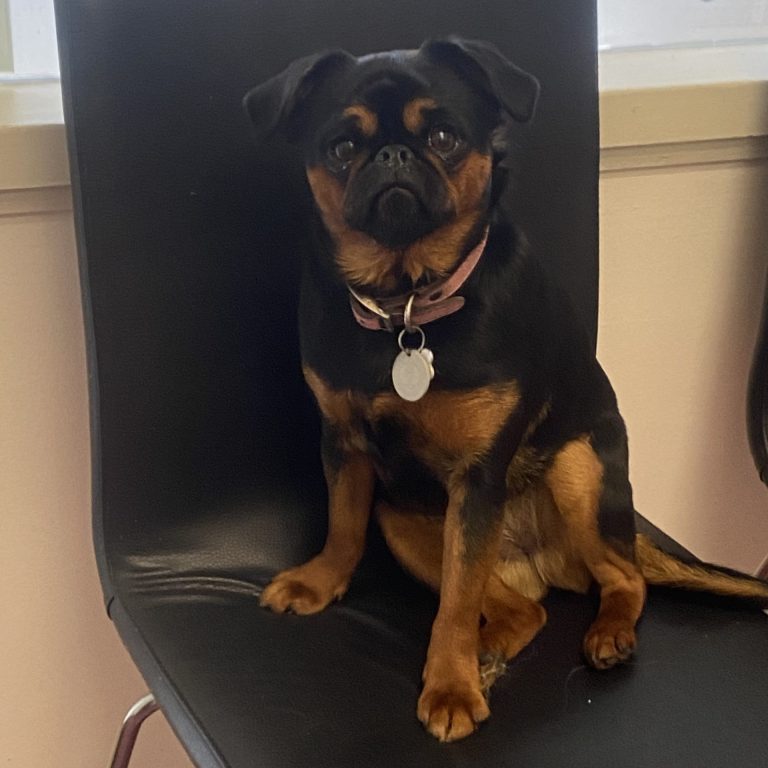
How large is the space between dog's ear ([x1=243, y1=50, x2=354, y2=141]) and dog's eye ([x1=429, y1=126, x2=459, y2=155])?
0.10m

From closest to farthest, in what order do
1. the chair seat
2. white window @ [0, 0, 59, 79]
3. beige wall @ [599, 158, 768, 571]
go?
the chair seat
white window @ [0, 0, 59, 79]
beige wall @ [599, 158, 768, 571]

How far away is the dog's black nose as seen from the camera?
818 millimetres

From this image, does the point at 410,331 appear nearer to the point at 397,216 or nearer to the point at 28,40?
the point at 397,216

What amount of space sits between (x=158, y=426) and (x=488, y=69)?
451 mm

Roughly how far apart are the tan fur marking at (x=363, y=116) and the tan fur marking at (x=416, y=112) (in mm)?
25

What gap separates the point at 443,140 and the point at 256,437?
378 mm

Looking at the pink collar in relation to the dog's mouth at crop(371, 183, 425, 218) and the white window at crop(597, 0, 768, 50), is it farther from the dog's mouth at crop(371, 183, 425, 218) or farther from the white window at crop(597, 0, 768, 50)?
the white window at crop(597, 0, 768, 50)

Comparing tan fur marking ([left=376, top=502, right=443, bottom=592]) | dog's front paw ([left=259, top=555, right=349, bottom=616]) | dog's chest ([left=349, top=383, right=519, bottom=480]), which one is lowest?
dog's front paw ([left=259, top=555, right=349, bottom=616])

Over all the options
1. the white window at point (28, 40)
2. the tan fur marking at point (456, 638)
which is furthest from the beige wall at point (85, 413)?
the tan fur marking at point (456, 638)

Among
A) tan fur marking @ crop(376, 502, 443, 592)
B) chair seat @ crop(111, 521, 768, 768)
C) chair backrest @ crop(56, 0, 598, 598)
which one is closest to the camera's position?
chair seat @ crop(111, 521, 768, 768)

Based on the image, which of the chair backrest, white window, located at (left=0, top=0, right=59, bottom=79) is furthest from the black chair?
white window, located at (left=0, top=0, right=59, bottom=79)

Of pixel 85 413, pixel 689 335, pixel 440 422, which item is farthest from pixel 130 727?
pixel 689 335

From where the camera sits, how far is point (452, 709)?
0.82 meters

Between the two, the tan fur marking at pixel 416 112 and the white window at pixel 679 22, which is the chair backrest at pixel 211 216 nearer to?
the tan fur marking at pixel 416 112
